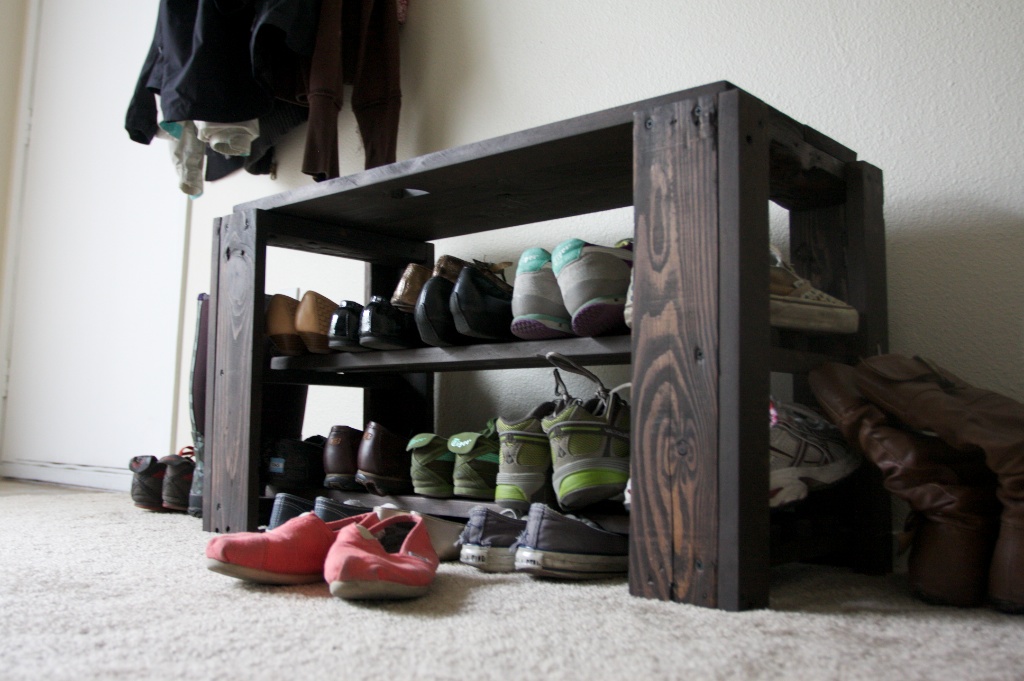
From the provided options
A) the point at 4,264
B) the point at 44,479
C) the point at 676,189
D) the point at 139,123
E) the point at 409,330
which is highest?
the point at 139,123

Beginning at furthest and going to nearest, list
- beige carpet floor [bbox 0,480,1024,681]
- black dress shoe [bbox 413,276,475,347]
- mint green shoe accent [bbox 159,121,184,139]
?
mint green shoe accent [bbox 159,121,184,139]
black dress shoe [bbox 413,276,475,347]
beige carpet floor [bbox 0,480,1024,681]

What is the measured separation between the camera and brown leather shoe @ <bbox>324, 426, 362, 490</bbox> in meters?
1.59

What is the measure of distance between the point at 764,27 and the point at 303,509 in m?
1.16

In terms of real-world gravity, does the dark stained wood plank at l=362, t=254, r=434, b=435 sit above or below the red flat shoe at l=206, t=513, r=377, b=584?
above

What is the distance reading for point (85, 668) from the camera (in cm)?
72

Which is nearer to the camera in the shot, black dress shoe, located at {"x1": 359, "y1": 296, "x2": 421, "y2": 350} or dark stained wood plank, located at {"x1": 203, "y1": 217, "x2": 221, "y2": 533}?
black dress shoe, located at {"x1": 359, "y1": 296, "x2": 421, "y2": 350}

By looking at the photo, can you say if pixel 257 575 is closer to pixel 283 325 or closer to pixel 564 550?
pixel 564 550

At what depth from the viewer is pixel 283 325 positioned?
1630 millimetres

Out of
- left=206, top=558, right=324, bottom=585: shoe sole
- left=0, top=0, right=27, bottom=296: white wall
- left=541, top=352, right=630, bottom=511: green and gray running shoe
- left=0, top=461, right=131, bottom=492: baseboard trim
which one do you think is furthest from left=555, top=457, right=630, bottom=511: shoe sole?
left=0, top=0, right=27, bottom=296: white wall

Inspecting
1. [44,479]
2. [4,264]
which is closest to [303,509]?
[44,479]

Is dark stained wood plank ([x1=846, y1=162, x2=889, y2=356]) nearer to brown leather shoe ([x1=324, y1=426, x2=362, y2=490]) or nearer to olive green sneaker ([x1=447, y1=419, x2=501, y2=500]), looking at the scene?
olive green sneaker ([x1=447, y1=419, x2=501, y2=500])

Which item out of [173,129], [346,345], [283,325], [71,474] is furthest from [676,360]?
[71,474]

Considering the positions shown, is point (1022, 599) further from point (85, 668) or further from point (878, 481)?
point (85, 668)

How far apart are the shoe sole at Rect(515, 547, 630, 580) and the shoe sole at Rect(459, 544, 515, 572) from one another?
57 millimetres
